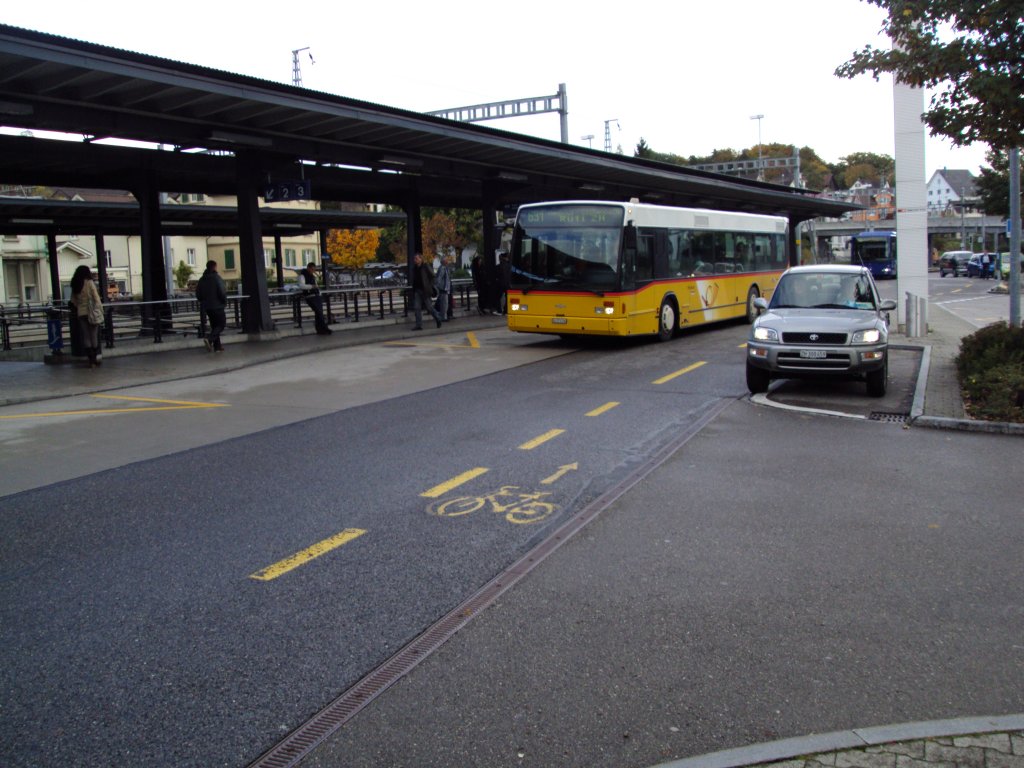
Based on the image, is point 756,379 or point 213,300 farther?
point 213,300

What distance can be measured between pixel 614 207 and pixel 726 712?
1520 centimetres

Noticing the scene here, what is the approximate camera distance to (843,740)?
3.50 meters

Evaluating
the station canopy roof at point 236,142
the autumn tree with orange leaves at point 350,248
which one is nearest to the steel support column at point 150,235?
the station canopy roof at point 236,142

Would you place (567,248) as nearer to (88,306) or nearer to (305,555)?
(88,306)

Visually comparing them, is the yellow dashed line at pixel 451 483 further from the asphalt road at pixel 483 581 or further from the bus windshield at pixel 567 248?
the bus windshield at pixel 567 248

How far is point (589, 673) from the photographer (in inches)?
163

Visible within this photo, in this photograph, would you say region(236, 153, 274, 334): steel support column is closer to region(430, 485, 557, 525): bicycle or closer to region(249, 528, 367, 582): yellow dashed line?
region(430, 485, 557, 525): bicycle

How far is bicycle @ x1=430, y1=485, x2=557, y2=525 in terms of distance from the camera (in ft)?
22.0

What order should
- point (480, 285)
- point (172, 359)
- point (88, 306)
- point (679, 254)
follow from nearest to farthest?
point (88, 306), point (172, 359), point (679, 254), point (480, 285)

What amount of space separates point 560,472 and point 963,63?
28.0 feet

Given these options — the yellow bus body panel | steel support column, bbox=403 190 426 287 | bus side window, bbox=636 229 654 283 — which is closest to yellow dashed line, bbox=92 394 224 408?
the yellow bus body panel

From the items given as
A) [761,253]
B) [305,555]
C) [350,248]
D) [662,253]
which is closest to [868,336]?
[662,253]

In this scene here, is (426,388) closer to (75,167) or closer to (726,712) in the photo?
(726,712)

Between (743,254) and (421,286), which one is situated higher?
(743,254)
